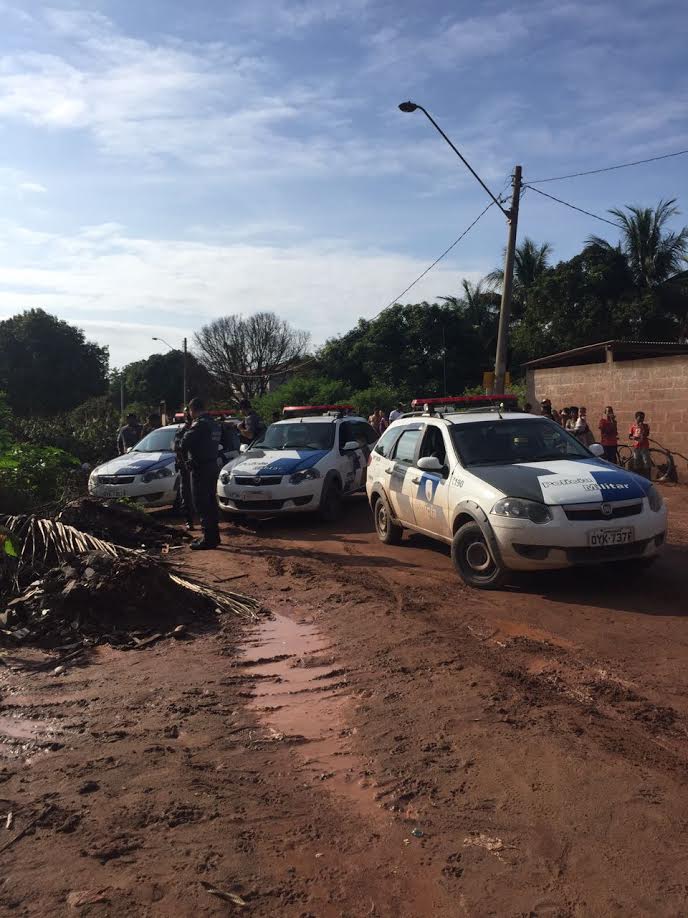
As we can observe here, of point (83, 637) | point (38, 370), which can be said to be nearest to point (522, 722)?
point (83, 637)


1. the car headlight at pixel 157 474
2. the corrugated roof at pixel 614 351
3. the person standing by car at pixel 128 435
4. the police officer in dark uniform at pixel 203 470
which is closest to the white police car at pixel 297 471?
the police officer in dark uniform at pixel 203 470

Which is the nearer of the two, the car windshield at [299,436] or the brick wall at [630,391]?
the car windshield at [299,436]

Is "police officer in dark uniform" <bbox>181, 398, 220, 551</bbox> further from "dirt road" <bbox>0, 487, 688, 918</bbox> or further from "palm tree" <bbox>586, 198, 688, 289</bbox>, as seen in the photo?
"palm tree" <bbox>586, 198, 688, 289</bbox>

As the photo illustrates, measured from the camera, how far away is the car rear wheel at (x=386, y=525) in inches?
375

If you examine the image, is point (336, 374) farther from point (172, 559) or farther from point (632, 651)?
point (632, 651)

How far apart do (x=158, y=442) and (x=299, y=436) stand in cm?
309

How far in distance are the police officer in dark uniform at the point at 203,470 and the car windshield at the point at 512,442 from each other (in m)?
3.26

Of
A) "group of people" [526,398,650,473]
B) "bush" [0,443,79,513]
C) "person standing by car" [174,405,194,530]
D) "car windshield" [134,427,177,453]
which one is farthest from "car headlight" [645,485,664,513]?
"car windshield" [134,427,177,453]

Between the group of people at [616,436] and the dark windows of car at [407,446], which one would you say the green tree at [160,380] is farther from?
the dark windows of car at [407,446]

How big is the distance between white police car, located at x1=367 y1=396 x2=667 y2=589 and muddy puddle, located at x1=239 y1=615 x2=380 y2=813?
6.00ft

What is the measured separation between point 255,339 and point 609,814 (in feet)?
174

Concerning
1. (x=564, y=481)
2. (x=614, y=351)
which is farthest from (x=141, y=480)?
(x=614, y=351)

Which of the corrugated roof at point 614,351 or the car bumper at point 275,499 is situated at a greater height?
the corrugated roof at point 614,351

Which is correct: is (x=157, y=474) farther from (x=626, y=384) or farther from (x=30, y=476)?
(x=626, y=384)
